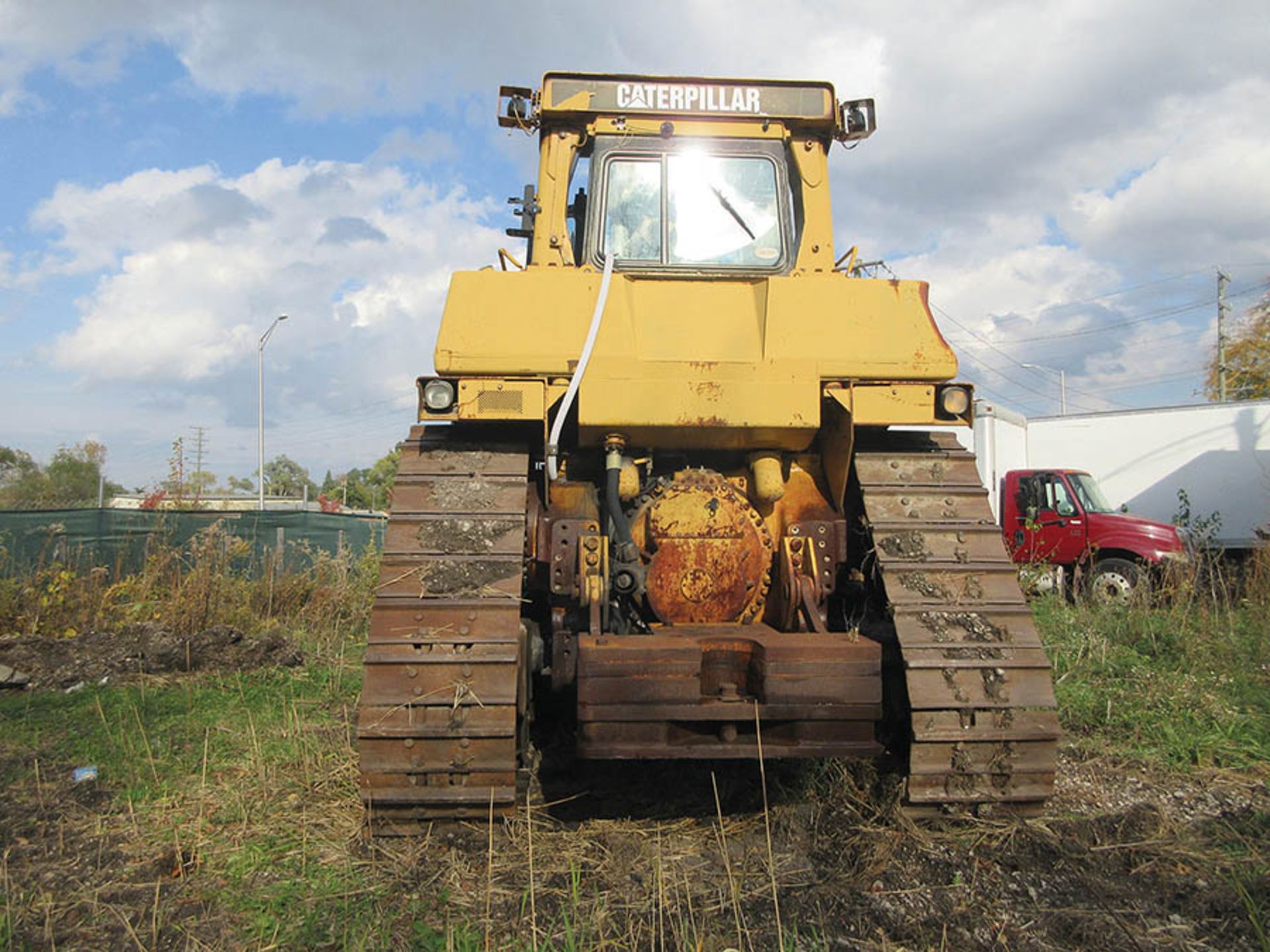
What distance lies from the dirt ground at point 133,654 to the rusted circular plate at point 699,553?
4510mm

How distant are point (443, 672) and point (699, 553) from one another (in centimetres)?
118

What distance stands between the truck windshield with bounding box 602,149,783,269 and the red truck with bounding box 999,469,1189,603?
7403 mm

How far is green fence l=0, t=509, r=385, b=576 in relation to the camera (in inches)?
375

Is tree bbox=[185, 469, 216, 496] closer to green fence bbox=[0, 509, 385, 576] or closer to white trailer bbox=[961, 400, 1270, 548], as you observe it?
green fence bbox=[0, 509, 385, 576]

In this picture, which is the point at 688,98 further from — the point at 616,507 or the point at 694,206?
the point at 616,507

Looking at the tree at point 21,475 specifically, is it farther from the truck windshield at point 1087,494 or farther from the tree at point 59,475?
the truck windshield at point 1087,494

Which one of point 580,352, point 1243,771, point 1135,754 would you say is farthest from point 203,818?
point 1243,771

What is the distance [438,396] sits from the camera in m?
3.73

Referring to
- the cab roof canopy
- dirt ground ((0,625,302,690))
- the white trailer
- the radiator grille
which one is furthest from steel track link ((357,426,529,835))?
the white trailer

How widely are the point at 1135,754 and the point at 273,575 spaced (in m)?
8.36

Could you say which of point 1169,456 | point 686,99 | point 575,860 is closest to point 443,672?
point 575,860

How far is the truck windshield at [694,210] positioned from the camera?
15.5ft

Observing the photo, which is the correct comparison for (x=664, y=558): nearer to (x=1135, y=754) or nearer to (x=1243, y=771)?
(x=1135, y=754)

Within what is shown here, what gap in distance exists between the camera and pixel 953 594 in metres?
3.43
